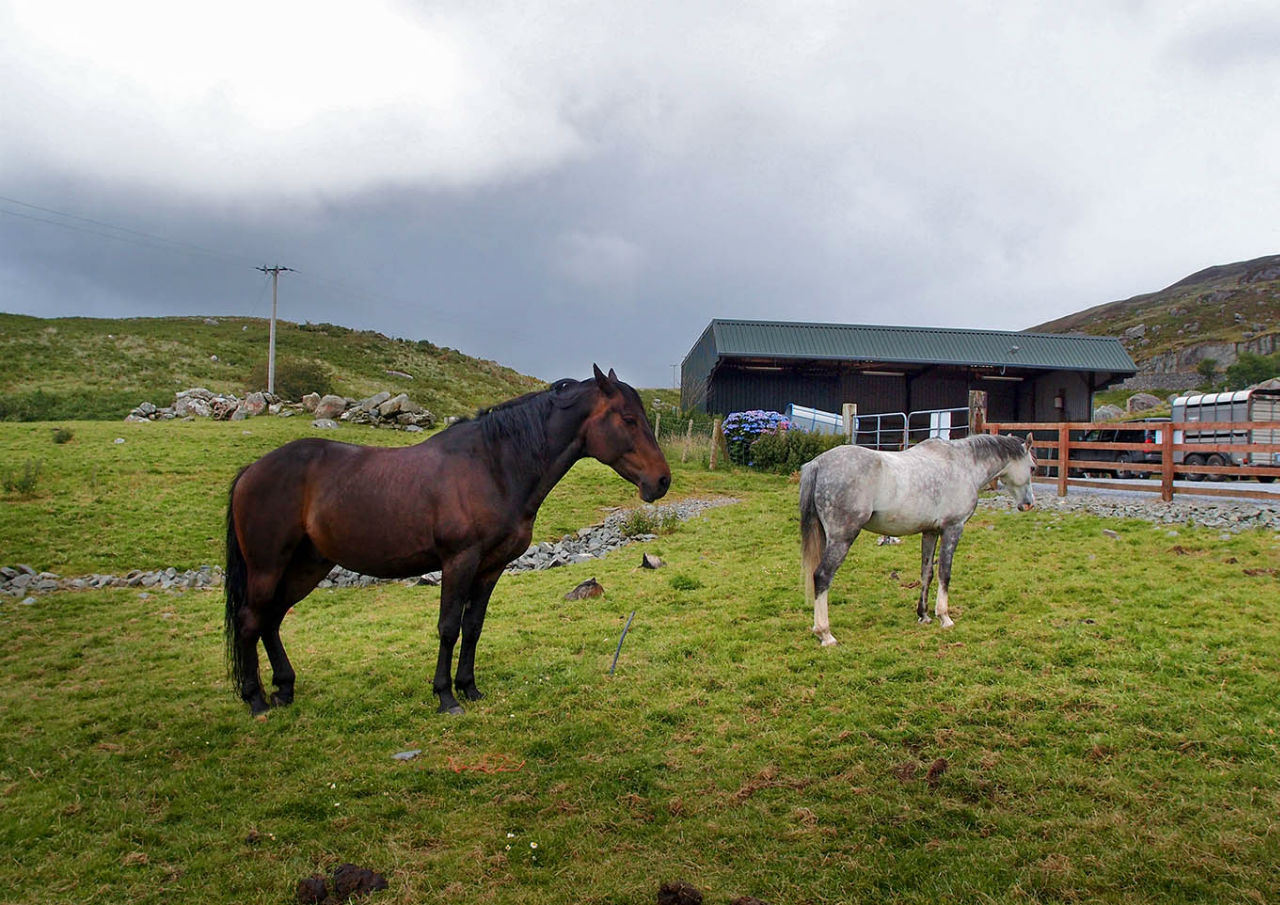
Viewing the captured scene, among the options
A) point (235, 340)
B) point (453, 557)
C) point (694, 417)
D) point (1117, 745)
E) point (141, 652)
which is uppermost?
point (235, 340)

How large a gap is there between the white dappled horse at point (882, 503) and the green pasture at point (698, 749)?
0.55 m

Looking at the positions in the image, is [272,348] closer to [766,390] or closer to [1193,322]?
[766,390]

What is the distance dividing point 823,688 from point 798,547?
5.57 meters

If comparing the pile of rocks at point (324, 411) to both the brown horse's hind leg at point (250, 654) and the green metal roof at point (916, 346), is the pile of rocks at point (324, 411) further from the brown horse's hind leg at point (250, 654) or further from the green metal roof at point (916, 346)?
the brown horse's hind leg at point (250, 654)

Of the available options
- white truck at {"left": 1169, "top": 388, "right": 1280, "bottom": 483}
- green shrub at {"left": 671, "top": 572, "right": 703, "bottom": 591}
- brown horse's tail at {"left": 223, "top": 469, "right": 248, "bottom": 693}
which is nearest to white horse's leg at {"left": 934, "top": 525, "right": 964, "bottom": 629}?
green shrub at {"left": 671, "top": 572, "right": 703, "bottom": 591}

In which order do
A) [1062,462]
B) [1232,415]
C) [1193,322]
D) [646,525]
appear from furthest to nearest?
[1193,322], [1232,415], [1062,462], [646,525]

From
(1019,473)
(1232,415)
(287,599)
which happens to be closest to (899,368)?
(1232,415)

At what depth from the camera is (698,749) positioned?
4.19m

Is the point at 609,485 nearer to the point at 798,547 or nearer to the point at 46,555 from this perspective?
the point at 798,547

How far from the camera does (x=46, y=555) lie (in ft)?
35.8

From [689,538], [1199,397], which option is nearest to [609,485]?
[689,538]

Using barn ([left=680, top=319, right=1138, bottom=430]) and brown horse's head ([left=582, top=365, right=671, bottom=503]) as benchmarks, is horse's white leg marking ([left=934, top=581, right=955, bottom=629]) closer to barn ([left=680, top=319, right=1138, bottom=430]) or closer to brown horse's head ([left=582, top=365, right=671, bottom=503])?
brown horse's head ([left=582, top=365, right=671, bottom=503])

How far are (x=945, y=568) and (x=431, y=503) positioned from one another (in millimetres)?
4750

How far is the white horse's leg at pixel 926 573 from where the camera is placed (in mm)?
6680
